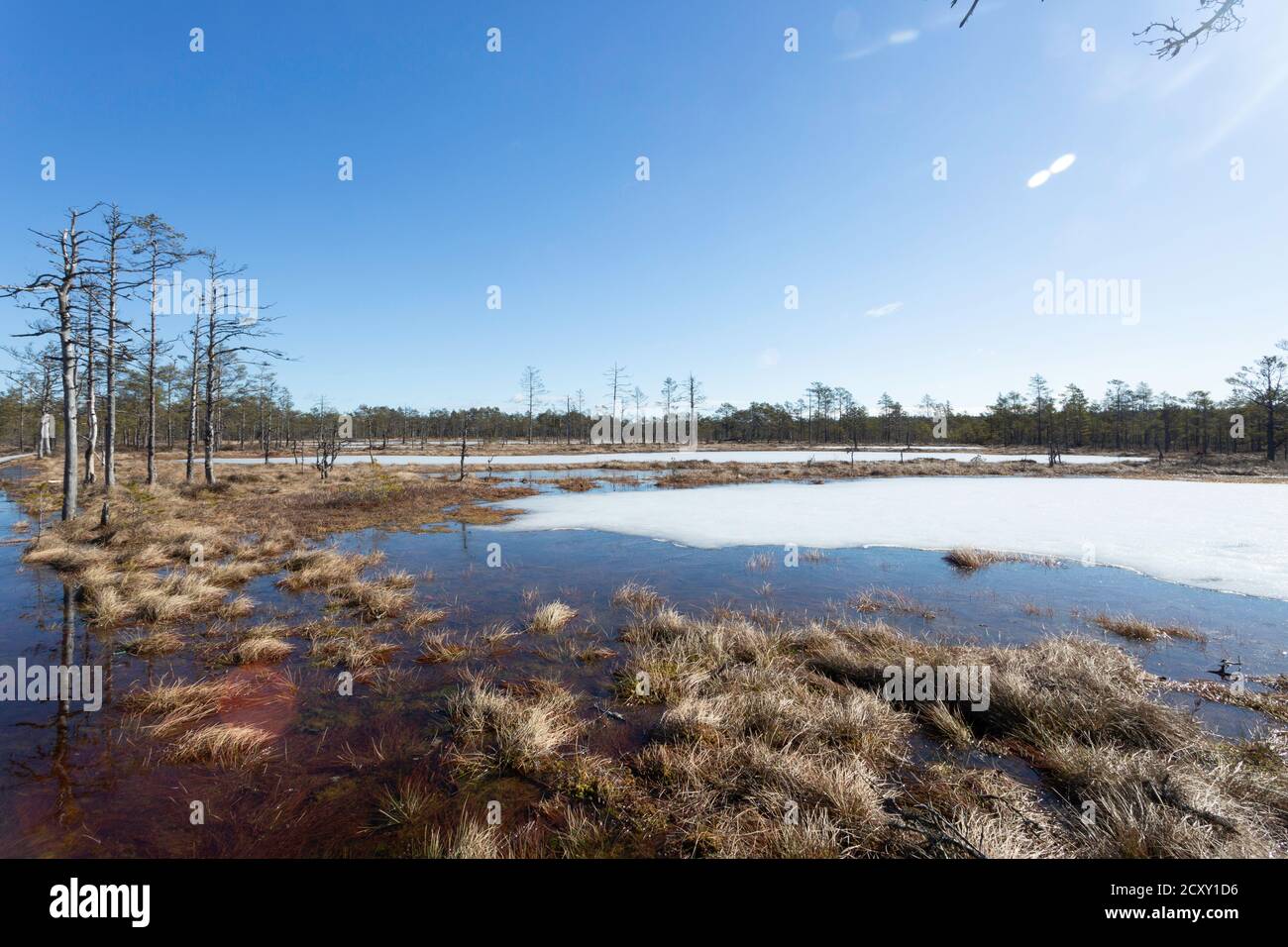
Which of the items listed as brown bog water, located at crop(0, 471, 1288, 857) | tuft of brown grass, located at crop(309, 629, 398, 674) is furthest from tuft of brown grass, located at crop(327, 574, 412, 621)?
tuft of brown grass, located at crop(309, 629, 398, 674)

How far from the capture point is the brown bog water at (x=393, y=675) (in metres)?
3.19

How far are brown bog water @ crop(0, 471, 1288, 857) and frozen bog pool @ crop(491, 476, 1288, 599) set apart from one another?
167 centimetres

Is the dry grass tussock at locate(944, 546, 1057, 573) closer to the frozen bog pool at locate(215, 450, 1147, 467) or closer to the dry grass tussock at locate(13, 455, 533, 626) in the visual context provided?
the dry grass tussock at locate(13, 455, 533, 626)

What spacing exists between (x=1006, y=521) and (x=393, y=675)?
1898 centimetres

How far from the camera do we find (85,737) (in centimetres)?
408

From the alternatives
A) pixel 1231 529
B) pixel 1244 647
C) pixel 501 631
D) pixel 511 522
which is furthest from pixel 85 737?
pixel 1231 529

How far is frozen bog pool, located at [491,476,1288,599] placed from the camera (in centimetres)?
1079

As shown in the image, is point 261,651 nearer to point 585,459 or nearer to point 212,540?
point 212,540

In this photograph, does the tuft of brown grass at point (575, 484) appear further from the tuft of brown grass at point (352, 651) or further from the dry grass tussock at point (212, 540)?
the tuft of brown grass at point (352, 651)

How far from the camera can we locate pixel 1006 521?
15891 millimetres

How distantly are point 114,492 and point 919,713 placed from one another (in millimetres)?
27135

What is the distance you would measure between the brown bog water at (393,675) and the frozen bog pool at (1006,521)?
167 cm

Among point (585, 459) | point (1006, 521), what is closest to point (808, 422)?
point (585, 459)
